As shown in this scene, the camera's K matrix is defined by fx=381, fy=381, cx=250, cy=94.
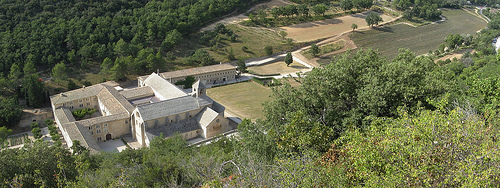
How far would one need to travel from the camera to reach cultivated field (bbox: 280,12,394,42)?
292 ft

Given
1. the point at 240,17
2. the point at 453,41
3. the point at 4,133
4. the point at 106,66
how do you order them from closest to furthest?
the point at 4,133 < the point at 106,66 < the point at 453,41 < the point at 240,17

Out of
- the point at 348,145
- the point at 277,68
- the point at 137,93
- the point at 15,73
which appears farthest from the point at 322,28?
the point at 348,145

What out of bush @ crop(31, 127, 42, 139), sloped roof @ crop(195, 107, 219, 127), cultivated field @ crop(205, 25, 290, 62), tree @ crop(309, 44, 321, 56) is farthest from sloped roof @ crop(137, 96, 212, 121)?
tree @ crop(309, 44, 321, 56)

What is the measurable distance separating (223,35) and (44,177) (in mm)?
61956

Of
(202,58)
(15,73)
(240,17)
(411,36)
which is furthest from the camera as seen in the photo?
(240,17)

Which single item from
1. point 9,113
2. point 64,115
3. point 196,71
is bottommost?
point 196,71

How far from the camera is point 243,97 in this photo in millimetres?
59219

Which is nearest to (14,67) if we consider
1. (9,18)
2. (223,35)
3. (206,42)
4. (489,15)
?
(9,18)

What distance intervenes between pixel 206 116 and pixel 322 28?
57.4 metres

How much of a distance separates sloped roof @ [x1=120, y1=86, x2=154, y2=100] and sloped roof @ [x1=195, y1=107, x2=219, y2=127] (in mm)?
10668

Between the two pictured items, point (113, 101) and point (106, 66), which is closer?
point (113, 101)

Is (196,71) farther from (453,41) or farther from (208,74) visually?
(453,41)

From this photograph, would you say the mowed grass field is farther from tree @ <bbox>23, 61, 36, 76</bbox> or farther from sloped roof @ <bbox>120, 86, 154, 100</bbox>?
tree @ <bbox>23, 61, 36, 76</bbox>

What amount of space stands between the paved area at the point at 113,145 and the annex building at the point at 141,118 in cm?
71
